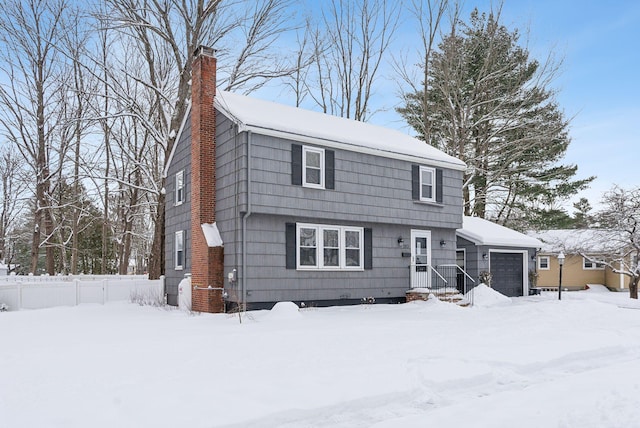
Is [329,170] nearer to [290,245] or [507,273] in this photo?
[290,245]

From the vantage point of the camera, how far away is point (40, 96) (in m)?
25.1

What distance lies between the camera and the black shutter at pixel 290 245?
1498 centimetres

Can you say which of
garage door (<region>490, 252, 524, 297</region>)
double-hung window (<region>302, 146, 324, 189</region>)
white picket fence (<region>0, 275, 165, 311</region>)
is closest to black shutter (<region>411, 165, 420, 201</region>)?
double-hung window (<region>302, 146, 324, 189</region>)

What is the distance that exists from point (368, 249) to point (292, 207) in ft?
10.8

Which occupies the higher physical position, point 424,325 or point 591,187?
point 591,187

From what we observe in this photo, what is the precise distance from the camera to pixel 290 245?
15.0 meters

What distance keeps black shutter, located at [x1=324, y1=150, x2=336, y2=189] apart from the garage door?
9868mm

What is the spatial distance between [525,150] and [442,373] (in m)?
25.2

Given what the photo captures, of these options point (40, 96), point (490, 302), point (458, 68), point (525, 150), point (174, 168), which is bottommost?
point (490, 302)

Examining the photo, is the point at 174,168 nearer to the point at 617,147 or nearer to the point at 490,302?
the point at 490,302

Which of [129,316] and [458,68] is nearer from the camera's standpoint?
[129,316]

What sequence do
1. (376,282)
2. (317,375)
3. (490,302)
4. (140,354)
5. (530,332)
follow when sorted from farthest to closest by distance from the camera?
1. (490,302)
2. (376,282)
3. (530,332)
4. (140,354)
5. (317,375)

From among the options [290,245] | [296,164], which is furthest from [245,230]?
[296,164]

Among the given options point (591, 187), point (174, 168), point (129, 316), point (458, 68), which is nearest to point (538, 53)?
point (458, 68)
